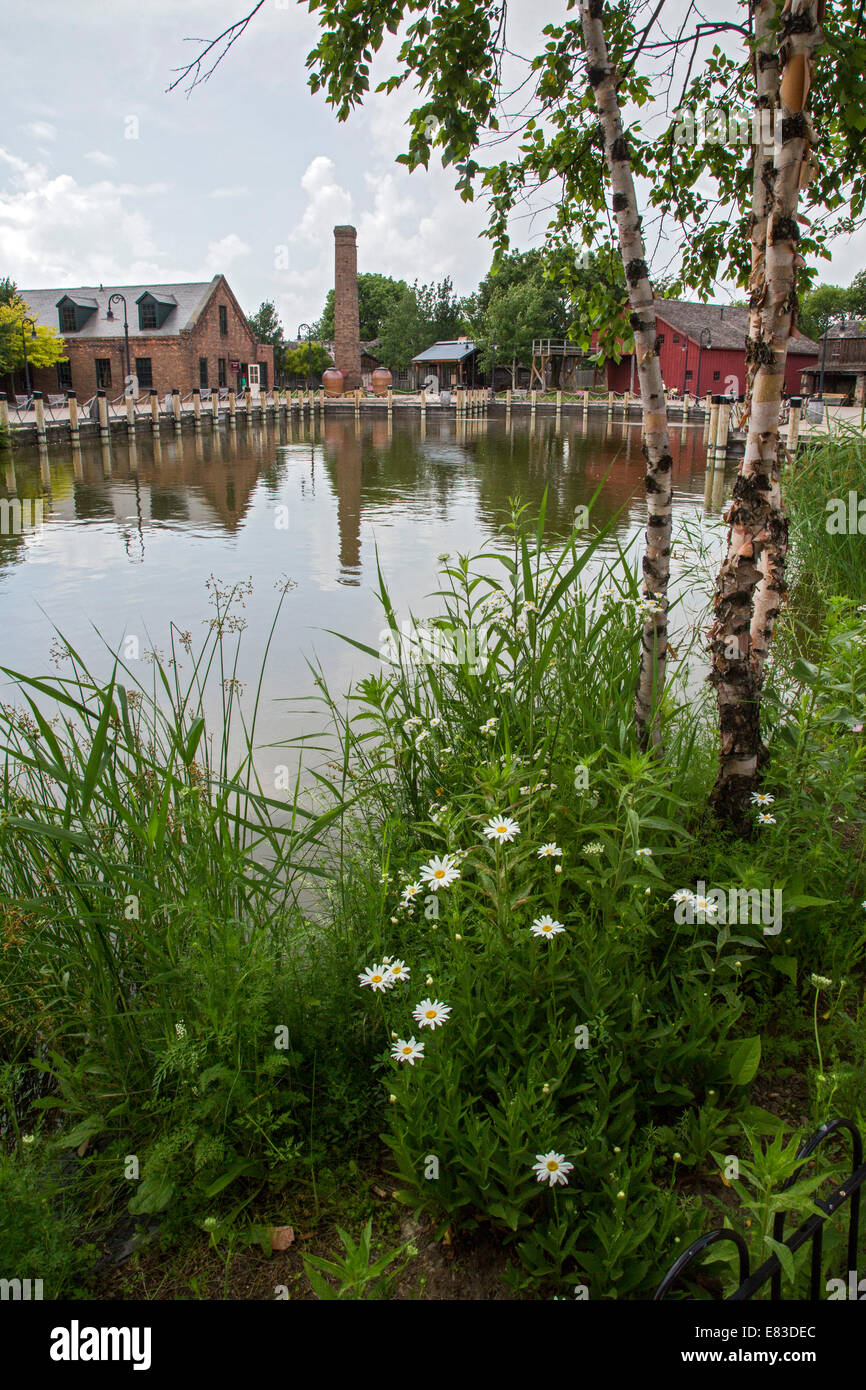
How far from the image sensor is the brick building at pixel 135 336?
152 ft

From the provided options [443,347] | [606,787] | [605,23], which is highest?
[443,347]

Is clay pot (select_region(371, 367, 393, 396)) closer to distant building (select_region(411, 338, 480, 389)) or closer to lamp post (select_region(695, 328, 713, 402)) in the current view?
distant building (select_region(411, 338, 480, 389))

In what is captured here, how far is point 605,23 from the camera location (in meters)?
5.02

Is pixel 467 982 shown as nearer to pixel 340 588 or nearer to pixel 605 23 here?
pixel 605 23

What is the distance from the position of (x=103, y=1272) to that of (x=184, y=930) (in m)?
0.93

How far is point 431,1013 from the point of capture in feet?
7.50

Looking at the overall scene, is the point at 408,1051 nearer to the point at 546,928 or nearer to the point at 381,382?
the point at 546,928

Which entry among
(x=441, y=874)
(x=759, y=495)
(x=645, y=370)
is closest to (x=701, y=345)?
(x=645, y=370)

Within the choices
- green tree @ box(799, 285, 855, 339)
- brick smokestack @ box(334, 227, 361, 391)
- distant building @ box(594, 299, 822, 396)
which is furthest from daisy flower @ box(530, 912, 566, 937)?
green tree @ box(799, 285, 855, 339)

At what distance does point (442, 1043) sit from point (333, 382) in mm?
61591

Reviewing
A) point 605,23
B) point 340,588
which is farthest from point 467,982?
point 340,588

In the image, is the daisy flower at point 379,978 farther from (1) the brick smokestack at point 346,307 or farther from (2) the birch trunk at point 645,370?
(1) the brick smokestack at point 346,307
